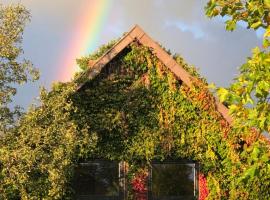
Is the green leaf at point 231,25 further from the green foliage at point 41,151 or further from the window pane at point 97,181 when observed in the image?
the window pane at point 97,181

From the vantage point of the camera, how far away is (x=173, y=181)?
1730cm

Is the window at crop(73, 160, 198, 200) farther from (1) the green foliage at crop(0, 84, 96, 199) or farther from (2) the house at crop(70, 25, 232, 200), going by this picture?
(1) the green foliage at crop(0, 84, 96, 199)

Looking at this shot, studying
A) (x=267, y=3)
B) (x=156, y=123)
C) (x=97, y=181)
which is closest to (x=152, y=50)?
(x=156, y=123)

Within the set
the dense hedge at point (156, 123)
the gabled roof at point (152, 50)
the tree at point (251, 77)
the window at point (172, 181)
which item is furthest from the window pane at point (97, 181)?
the tree at point (251, 77)

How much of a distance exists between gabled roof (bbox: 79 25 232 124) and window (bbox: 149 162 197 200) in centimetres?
213

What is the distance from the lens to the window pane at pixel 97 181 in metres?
16.9

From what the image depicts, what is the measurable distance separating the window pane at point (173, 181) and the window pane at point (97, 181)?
1251 millimetres

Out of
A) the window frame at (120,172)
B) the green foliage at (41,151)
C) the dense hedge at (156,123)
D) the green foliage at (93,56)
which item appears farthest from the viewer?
the green foliage at (93,56)

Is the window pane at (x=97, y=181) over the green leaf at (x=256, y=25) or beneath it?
beneath

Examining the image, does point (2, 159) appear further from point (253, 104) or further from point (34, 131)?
point (253, 104)

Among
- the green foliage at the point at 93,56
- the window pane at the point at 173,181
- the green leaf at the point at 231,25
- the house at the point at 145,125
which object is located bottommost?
the window pane at the point at 173,181

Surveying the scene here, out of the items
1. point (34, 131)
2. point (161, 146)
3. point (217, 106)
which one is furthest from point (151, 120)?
point (34, 131)

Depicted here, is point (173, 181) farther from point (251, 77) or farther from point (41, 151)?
point (251, 77)

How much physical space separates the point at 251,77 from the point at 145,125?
8.07 meters
